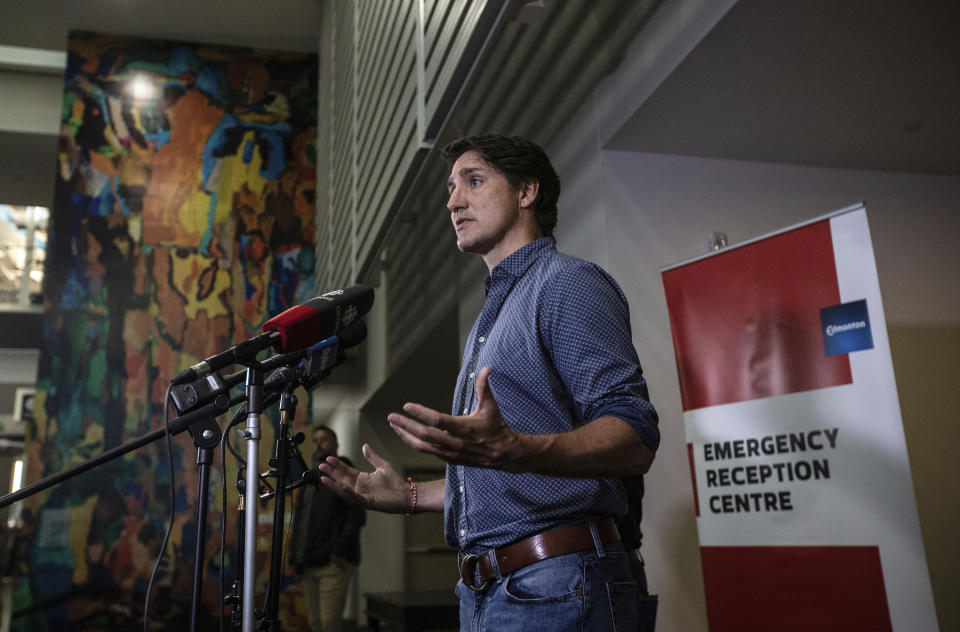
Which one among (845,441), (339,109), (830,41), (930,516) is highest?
(339,109)

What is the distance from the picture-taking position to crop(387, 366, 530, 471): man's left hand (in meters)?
0.97

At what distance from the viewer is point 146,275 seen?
26.1ft

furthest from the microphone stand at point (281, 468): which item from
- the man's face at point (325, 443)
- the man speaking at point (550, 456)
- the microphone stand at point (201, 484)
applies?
the man's face at point (325, 443)

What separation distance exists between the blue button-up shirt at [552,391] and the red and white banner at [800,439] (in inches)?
41.8

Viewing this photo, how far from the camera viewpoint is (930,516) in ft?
10.6

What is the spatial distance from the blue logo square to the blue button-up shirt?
3.47 ft

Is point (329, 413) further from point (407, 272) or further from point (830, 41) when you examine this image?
point (830, 41)

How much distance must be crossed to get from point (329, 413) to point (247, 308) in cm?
137

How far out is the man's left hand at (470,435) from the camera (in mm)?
969

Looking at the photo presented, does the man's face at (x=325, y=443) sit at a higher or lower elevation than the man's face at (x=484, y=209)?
lower

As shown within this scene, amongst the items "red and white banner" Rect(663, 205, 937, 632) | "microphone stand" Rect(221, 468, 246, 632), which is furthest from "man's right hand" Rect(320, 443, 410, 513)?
"red and white banner" Rect(663, 205, 937, 632)

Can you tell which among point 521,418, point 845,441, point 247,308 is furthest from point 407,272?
point 521,418

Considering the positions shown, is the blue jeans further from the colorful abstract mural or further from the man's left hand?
the colorful abstract mural

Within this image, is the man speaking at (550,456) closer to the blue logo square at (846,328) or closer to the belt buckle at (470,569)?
the belt buckle at (470,569)
